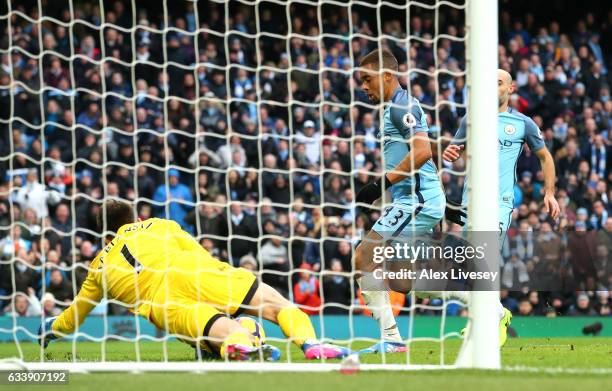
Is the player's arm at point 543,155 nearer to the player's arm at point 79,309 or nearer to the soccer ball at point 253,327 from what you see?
the soccer ball at point 253,327

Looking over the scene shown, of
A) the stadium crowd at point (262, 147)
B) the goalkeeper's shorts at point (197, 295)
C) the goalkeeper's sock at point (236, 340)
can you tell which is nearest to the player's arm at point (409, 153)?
the goalkeeper's shorts at point (197, 295)

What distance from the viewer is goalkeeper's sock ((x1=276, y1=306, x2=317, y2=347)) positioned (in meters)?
6.59

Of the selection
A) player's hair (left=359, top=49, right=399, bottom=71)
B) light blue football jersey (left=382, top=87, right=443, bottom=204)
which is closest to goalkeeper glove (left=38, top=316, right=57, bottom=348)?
light blue football jersey (left=382, top=87, right=443, bottom=204)

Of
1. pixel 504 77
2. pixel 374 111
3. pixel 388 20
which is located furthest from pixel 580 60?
pixel 504 77

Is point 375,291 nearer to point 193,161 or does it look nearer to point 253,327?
point 253,327

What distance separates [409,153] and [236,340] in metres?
1.80

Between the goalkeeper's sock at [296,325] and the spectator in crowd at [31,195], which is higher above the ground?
the spectator in crowd at [31,195]

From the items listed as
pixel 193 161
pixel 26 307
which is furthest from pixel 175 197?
pixel 26 307

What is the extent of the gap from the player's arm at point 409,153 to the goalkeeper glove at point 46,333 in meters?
2.19

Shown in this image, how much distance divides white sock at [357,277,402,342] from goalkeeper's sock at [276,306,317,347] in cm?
96

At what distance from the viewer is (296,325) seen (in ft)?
21.7

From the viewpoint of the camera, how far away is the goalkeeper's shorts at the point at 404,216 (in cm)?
750

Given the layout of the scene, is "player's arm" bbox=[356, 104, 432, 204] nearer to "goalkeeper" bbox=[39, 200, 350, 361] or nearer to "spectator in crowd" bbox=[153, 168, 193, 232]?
"goalkeeper" bbox=[39, 200, 350, 361]

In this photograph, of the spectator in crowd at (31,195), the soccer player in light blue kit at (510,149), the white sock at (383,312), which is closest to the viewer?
the white sock at (383,312)
